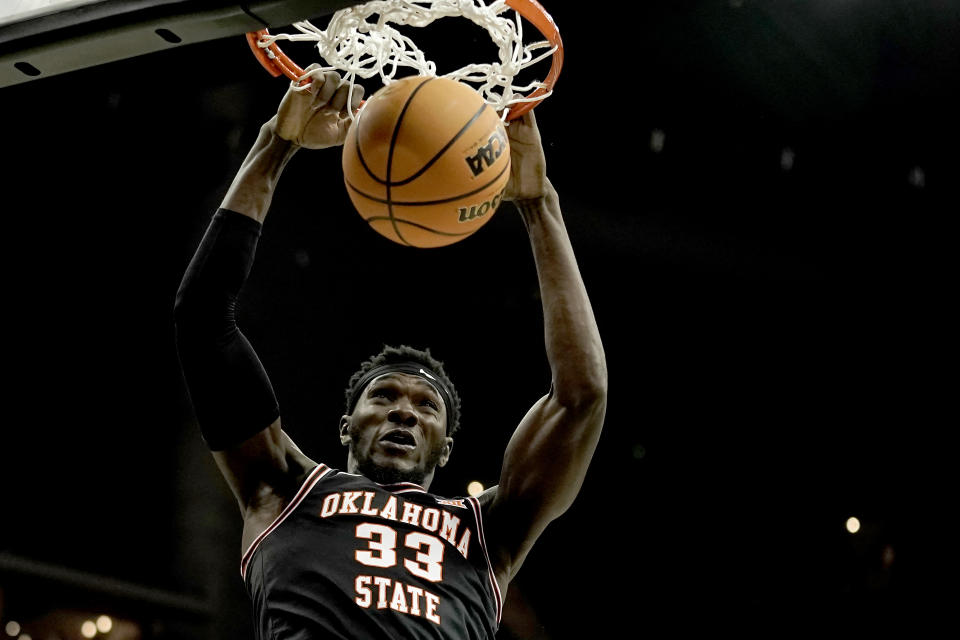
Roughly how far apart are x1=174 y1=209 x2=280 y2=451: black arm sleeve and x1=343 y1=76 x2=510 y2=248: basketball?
0.40 meters

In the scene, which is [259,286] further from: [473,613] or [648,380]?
[473,613]

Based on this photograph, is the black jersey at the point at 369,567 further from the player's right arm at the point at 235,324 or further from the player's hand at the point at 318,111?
the player's hand at the point at 318,111

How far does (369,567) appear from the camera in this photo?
7.69 ft

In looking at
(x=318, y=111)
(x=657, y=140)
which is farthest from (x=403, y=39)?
(x=657, y=140)

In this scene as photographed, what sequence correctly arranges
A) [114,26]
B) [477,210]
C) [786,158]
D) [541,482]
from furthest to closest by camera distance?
[786,158], [541,482], [477,210], [114,26]

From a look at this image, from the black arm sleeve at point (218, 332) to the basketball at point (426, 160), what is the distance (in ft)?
1.30

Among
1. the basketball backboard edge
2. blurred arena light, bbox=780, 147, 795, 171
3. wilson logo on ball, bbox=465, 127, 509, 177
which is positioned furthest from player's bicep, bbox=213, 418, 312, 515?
blurred arena light, bbox=780, 147, 795, 171

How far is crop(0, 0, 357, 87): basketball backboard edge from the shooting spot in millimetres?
1844

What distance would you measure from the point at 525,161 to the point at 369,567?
1180 mm

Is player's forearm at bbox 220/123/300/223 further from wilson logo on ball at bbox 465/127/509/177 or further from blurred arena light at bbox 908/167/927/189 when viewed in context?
blurred arena light at bbox 908/167/927/189

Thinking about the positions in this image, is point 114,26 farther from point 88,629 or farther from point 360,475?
point 88,629

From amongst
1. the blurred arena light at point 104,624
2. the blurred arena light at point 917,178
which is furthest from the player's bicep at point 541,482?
the blurred arena light at point 104,624

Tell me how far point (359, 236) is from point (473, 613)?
13.7 ft

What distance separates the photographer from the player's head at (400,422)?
9.11 feet
